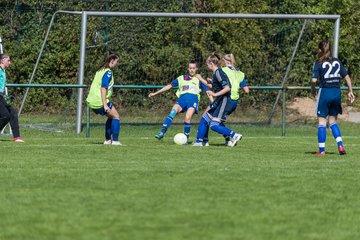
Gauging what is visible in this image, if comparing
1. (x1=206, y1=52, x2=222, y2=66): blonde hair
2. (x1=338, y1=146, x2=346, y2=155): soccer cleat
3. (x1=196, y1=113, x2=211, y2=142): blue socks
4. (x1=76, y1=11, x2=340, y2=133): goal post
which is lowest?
(x1=338, y1=146, x2=346, y2=155): soccer cleat

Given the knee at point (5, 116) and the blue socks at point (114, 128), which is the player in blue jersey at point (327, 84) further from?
the knee at point (5, 116)

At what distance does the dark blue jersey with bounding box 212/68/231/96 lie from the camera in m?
17.3

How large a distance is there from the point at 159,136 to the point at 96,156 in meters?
5.15

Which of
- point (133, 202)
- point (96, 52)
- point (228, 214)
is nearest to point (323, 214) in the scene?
point (228, 214)

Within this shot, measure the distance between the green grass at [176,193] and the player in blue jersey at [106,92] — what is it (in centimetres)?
123

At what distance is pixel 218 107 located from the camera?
58.3 feet

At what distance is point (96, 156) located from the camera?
14555mm

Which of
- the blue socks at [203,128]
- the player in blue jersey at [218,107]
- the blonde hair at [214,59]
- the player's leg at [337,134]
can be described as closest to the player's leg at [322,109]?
the player's leg at [337,134]

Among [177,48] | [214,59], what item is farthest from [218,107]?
[177,48]

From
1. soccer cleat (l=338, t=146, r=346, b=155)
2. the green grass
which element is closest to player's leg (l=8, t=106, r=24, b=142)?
the green grass

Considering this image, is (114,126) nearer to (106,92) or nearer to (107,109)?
(107,109)

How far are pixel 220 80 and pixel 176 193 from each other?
796 centimetres

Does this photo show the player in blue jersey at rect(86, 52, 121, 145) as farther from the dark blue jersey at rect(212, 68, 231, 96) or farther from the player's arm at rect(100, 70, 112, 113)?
the dark blue jersey at rect(212, 68, 231, 96)

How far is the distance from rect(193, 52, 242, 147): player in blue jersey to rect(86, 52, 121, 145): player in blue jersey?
4.69ft
